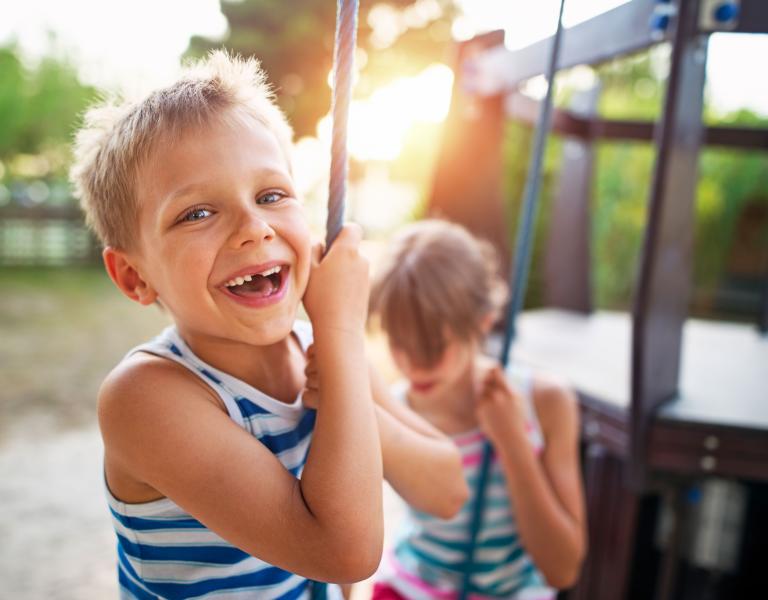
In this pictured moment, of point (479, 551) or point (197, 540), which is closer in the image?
point (197, 540)

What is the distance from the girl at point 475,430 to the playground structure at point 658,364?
1.26 ft

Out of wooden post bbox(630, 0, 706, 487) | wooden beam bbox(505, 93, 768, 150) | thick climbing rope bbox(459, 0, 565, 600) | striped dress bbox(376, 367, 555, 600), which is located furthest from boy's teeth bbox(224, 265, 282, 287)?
wooden beam bbox(505, 93, 768, 150)

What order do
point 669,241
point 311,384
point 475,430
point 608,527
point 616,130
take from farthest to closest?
point 616,130 < point 608,527 < point 669,241 < point 475,430 < point 311,384

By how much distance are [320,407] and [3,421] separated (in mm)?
4428

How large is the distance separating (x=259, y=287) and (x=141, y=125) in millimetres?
234

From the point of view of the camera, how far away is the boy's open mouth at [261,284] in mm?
791

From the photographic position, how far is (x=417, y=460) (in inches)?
38.1

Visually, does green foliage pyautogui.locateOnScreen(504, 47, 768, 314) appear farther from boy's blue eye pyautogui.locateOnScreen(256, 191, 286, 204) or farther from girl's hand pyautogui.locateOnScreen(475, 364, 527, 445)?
boy's blue eye pyautogui.locateOnScreen(256, 191, 286, 204)

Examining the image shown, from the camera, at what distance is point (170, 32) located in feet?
6.42

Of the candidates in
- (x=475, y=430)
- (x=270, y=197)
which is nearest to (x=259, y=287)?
(x=270, y=197)

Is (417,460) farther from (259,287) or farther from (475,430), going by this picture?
(475,430)

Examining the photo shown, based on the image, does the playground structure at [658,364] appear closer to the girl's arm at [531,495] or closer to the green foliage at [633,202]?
the girl's arm at [531,495]

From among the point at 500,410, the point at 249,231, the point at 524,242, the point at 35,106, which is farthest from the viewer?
the point at 35,106

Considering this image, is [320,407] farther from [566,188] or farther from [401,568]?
[566,188]
